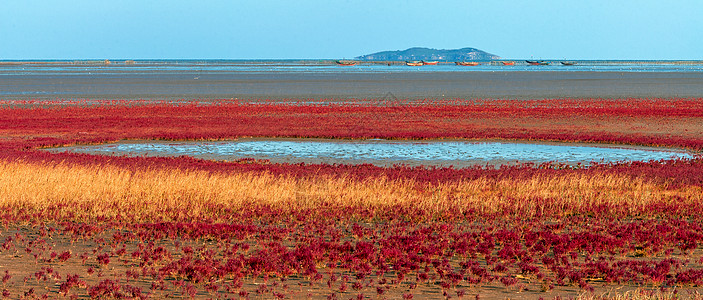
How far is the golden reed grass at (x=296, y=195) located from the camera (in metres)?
16.3

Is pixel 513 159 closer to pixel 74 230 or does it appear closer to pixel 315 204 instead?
pixel 315 204

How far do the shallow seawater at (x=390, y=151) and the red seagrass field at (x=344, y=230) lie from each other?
239 centimetres

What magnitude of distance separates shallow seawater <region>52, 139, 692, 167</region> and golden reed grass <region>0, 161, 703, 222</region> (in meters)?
6.59

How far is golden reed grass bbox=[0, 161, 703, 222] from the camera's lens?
16.3m

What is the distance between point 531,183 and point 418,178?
10.0 ft

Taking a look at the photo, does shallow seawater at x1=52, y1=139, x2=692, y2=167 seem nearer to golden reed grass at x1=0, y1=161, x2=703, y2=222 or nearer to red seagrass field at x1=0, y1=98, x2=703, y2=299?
red seagrass field at x1=0, y1=98, x2=703, y2=299

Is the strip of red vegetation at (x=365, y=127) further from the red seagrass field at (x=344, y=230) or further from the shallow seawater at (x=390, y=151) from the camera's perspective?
the shallow seawater at (x=390, y=151)

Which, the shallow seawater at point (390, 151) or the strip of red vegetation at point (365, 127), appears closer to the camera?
the strip of red vegetation at point (365, 127)

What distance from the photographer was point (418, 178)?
21.1 metres

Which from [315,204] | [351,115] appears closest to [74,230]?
[315,204]

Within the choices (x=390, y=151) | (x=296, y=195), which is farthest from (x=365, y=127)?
(x=296, y=195)

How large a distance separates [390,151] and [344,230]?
16231 mm

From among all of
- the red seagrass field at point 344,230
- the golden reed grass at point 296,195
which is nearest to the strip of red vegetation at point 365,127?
the red seagrass field at point 344,230

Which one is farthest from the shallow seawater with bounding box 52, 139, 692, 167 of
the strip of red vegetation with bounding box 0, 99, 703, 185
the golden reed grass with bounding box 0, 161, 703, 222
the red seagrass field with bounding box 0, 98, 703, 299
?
the golden reed grass with bounding box 0, 161, 703, 222
